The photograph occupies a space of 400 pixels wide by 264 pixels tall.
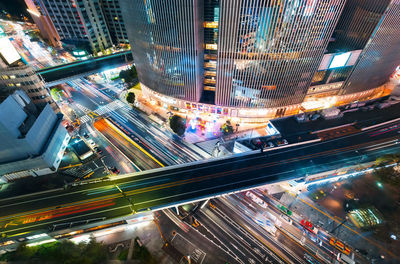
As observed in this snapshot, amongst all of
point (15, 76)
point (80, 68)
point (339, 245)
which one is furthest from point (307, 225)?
point (80, 68)

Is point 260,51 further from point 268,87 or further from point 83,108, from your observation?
point 83,108

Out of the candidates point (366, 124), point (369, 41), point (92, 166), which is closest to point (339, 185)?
point (366, 124)

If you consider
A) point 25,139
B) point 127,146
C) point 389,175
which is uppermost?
point 25,139

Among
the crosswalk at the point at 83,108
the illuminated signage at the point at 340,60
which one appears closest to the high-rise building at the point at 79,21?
the crosswalk at the point at 83,108

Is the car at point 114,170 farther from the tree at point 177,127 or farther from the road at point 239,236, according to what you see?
the road at point 239,236

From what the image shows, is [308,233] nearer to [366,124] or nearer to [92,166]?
[366,124]

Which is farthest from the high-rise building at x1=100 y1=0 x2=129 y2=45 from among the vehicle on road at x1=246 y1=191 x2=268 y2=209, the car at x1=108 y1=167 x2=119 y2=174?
the vehicle on road at x1=246 y1=191 x2=268 y2=209

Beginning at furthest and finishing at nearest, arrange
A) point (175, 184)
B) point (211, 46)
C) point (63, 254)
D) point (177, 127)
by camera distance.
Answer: point (177, 127) < point (211, 46) < point (175, 184) < point (63, 254)
